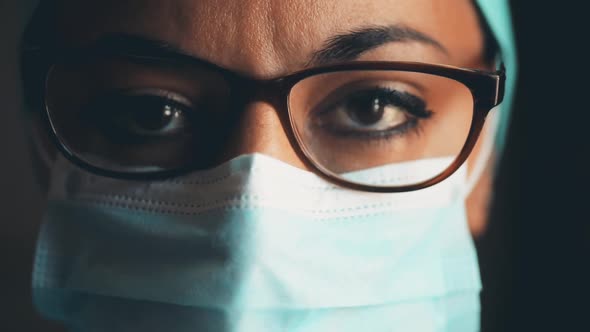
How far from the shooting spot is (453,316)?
2.42 feet

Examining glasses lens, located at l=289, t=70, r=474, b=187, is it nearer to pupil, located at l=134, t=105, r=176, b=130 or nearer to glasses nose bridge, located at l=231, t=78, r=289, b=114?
glasses nose bridge, located at l=231, t=78, r=289, b=114

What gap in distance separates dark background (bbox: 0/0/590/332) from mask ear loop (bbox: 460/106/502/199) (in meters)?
0.21

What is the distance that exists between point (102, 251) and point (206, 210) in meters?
0.17

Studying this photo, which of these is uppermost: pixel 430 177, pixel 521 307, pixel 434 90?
pixel 434 90

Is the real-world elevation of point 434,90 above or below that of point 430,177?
above

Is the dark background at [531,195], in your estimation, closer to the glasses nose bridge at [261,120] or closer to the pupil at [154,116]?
the pupil at [154,116]

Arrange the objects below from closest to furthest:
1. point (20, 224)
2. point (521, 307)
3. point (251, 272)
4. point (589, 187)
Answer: point (251, 272), point (589, 187), point (521, 307), point (20, 224)

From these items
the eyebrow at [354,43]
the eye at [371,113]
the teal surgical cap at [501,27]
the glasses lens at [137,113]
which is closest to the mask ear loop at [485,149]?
the teal surgical cap at [501,27]

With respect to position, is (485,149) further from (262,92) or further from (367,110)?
(262,92)

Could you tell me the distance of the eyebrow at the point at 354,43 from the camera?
625 mm

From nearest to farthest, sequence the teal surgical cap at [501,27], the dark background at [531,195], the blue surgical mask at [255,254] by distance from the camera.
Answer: the blue surgical mask at [255,254], the teal surgical cap at [501,27], the dark background at [531,195]

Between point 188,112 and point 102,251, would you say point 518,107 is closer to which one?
point 188,112

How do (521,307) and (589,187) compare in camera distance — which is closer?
(589,187)

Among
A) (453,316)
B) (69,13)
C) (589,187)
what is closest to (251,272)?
(453,316)
